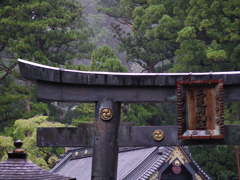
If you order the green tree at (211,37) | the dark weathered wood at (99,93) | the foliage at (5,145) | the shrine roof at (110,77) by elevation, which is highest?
the green tree at (211,37)

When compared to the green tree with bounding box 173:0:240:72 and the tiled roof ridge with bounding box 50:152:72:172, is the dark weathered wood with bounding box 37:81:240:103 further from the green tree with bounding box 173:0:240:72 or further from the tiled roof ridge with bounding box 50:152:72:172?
the green tree with bounding box 173:0:240:72

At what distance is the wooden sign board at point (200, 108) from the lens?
877 centimetres

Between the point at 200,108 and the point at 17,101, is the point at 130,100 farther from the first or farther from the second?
the point at 17,101

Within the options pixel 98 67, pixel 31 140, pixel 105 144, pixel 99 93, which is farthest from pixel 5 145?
pixel 105 144

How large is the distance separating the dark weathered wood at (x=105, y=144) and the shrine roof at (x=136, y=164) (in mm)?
7220

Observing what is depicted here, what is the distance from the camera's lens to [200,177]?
703 inches

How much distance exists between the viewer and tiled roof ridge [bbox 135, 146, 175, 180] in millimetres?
16594

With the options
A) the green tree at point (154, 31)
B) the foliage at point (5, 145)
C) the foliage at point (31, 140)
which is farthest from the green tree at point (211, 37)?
the foliage at point (5, 145)

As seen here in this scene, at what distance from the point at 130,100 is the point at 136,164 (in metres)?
8.07

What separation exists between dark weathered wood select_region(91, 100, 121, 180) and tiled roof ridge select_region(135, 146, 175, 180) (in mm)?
7567

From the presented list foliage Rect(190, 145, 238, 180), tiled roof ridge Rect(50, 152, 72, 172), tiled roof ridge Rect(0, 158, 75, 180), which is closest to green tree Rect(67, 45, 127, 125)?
tiled roof ridge Rect(50, 152, 72, 172)

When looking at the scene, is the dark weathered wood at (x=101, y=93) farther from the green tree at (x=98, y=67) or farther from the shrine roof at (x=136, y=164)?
the green tree at (x=98, y=67)

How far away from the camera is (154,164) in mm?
16953

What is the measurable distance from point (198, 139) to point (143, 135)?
2.81ft
